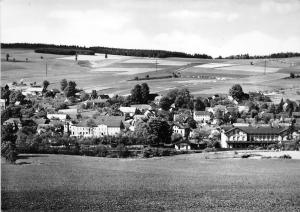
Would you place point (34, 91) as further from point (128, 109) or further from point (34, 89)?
point (128, 109)

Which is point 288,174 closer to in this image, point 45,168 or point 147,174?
point 147,174

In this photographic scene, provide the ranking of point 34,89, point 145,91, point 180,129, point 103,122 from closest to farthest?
1. point 103,122
2. point 180,129
3. point 145,91
4. point 34,89

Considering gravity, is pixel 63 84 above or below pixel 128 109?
above

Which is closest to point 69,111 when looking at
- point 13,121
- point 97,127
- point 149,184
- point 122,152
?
point 97,127

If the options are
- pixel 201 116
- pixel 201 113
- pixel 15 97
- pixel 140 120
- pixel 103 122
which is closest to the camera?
pixel 103 122

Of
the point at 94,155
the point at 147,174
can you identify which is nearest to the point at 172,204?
the point at 147,174

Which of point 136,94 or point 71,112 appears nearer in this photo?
point 71,112

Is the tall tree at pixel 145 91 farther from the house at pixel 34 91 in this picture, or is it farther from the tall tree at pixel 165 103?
the house at pixel 34 91
